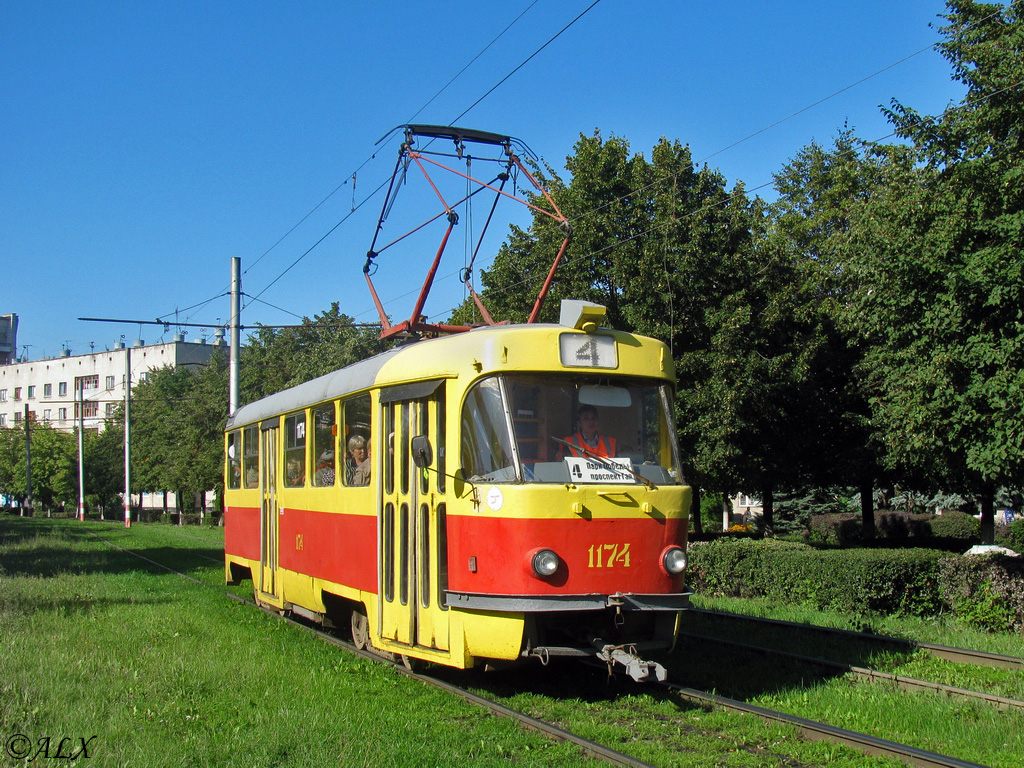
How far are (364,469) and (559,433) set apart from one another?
268 cm

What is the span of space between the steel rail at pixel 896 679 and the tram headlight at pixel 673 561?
244 cm

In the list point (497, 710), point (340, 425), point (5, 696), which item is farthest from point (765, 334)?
point (5, 696)

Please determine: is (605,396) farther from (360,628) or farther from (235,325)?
(235,325)

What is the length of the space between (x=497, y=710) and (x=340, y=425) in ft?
13.1

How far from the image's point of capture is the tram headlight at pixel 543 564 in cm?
758

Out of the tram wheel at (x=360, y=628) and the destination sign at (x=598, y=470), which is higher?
the destination sign at (x=598, y=470)

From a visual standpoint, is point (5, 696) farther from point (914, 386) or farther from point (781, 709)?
point (914, 386)

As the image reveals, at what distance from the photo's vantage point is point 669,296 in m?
22.5

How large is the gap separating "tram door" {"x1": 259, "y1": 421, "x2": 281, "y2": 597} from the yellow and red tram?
409 cm

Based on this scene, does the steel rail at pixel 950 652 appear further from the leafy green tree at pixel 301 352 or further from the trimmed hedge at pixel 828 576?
the leafy green tree at pixel 301 352

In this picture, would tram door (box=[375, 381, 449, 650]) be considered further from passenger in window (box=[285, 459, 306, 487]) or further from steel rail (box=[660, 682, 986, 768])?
passenger in window (box=[285, 459, 306, 487])

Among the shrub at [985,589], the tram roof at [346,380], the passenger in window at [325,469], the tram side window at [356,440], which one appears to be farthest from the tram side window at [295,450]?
the shrub at [985,589]

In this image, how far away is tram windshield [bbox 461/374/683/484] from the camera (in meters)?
7.92

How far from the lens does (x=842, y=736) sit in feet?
22.3
